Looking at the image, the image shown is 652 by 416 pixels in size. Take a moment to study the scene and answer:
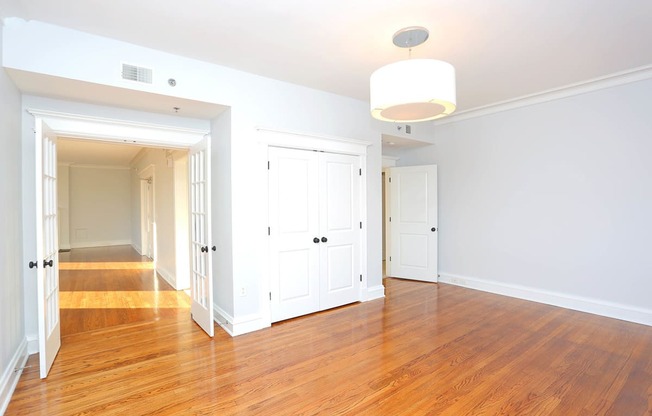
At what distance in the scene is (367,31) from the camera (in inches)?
103

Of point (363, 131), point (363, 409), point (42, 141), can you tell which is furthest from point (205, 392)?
point (363, 131)

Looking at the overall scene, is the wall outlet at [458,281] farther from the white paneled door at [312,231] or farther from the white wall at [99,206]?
the white wall at [99,206]

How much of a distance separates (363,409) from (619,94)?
4.38 metres

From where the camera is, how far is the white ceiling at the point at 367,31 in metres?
2.28

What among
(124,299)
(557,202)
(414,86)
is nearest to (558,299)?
(557,202)

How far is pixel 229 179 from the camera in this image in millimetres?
3414

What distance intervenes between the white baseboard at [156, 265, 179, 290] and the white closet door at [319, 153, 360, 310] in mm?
2657

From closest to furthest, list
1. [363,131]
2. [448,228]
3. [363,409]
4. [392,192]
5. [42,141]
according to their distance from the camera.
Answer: [363,409]
[42,141]
[363,131]
[448,228]
[392,192]

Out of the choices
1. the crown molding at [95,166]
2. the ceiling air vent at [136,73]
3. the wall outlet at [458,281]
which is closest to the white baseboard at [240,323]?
the ceiling air vent at [136,73]

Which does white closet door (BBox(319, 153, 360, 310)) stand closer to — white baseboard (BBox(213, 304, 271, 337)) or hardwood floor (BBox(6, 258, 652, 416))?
hardwood floor (BBox(6, 258, 652, 416))

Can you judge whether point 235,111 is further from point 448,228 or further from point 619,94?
point 619,94

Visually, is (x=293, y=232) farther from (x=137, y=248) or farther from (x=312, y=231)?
(x=137, y=248)

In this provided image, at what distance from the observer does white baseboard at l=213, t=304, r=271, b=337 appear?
3.37 meters

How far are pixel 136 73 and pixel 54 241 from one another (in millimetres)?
1664
